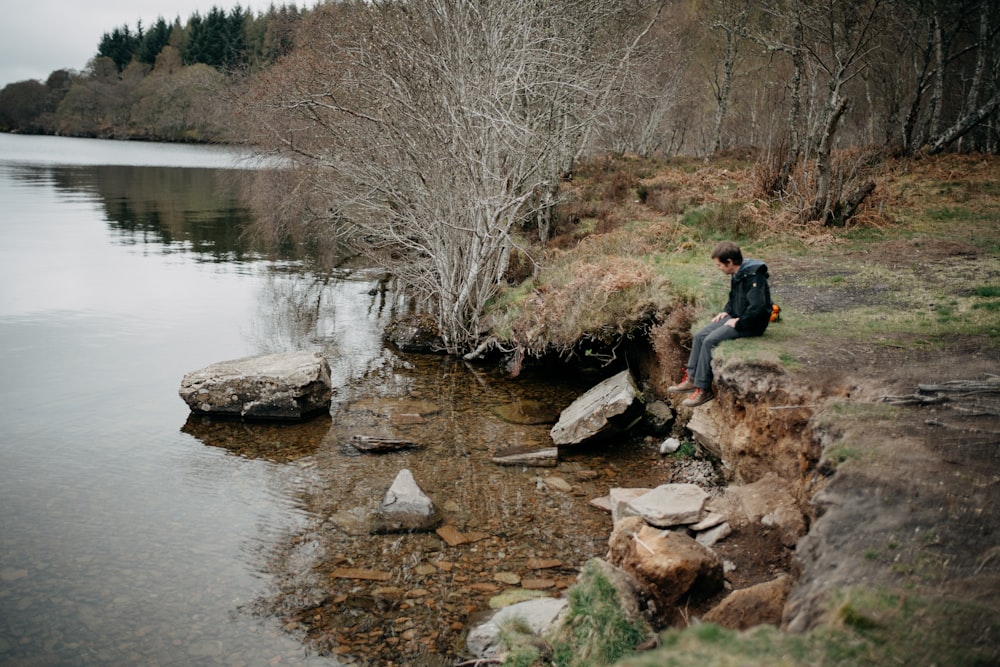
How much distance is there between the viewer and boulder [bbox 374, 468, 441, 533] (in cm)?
767

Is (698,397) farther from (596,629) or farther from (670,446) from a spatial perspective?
(596,629)

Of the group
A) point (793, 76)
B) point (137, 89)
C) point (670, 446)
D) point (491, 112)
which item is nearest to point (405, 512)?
point (670, 446)

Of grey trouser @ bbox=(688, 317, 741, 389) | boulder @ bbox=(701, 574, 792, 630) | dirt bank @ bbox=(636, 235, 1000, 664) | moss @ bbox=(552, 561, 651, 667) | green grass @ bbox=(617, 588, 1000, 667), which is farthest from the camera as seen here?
grey trouser @ bbox=(688, 317, 741, 389)

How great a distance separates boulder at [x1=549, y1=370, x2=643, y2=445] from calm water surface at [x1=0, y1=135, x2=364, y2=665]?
151 inches

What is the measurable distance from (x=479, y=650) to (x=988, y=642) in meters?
3.59

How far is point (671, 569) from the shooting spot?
5.36 meters

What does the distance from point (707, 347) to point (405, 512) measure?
405 centimetres

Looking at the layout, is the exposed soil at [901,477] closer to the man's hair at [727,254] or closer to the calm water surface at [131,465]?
the man's hair at [727,254]

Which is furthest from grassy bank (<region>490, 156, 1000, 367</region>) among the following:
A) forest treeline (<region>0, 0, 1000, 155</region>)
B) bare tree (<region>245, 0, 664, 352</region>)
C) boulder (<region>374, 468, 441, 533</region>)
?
boulder (<region>374, 468, 441, 533</region>)

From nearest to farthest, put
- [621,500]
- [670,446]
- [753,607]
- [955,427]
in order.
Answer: [753,607], [955,427], [621,500], [670,446]

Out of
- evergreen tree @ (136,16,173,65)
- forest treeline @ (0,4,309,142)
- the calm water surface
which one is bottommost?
the calm water surface

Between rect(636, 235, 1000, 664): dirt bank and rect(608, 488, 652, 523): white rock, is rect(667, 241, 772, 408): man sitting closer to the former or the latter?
rect(636, 235, 1000, 664): dirt bank

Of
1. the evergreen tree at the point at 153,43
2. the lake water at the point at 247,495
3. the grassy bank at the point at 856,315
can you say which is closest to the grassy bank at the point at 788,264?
the grassy bank at the point at 856,315

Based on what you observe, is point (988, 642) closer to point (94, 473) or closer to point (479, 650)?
point (479, 650)
